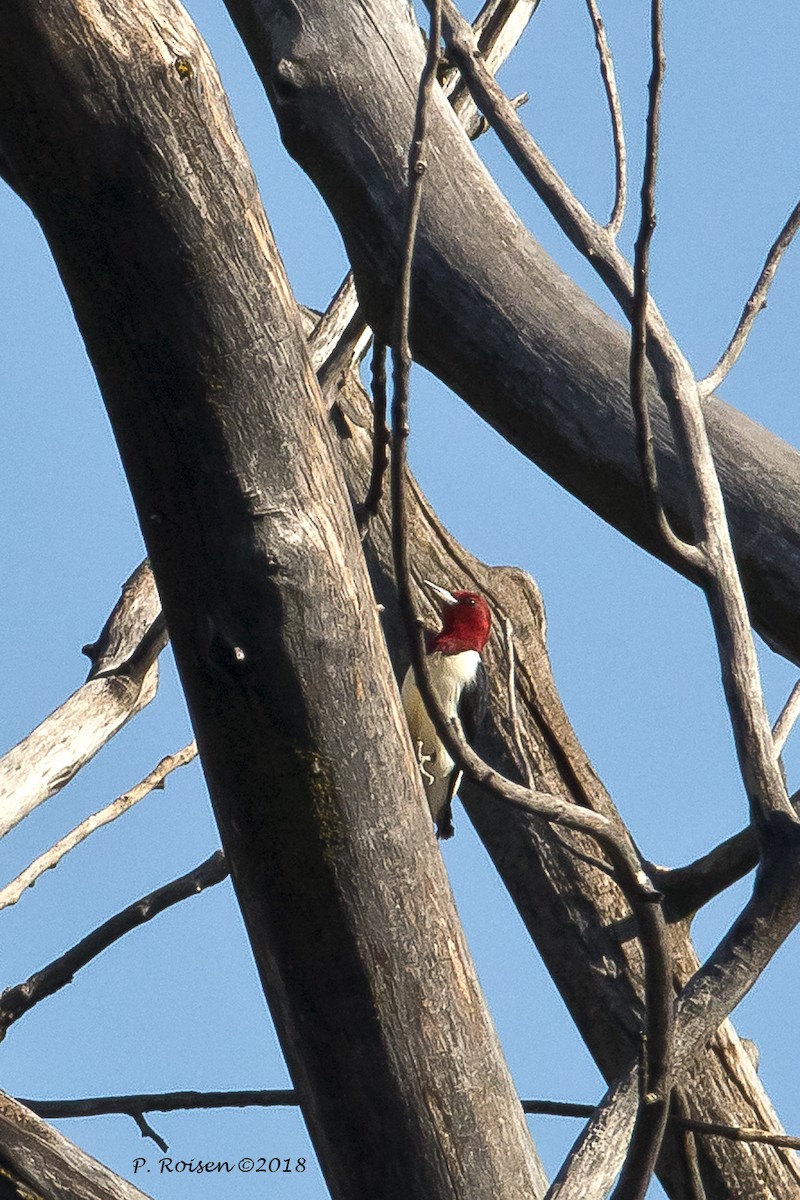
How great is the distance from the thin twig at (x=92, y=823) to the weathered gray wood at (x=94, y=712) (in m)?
0.12

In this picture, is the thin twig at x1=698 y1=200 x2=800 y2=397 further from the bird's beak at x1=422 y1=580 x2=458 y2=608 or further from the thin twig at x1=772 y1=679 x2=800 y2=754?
the bird's beak at x1=422 y1=580 x2=458 y2=608

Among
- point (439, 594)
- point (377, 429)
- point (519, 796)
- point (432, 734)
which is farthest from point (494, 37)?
point (519, 796)

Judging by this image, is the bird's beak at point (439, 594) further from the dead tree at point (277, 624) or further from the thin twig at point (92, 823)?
the dead tree at point (277, 624)

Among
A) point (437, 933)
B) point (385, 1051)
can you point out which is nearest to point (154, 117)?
point (437, 933)

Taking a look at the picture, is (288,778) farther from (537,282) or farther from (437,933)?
(537,282)

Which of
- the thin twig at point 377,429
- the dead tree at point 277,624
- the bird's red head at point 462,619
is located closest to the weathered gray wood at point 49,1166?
the dead tree at point 277,624

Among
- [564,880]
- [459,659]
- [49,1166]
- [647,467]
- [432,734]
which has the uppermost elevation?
[432,734]

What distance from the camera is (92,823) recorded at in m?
3.26

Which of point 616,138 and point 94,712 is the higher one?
point 616,138

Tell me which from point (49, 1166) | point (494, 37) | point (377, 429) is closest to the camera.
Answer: point (49, 1166)

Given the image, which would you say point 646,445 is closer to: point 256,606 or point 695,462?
point 695,462

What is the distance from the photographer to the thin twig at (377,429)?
2.15 meters

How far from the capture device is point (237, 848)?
190 centimetres

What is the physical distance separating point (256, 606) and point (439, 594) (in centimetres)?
229
